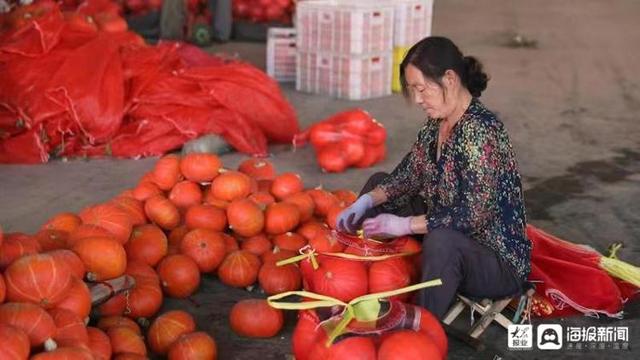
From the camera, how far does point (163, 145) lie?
5.83 meters

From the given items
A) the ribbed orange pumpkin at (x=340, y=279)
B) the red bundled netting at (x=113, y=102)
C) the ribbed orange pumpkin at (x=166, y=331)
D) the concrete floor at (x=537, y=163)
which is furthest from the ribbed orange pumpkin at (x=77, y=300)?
the red bundled netting at (x=113, y=102)

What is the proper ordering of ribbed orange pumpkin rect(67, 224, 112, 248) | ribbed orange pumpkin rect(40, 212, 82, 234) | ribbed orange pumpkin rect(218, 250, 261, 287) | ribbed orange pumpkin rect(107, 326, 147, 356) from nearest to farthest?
1. ribbed orange pumpkin rect(107, 326, 147, 356)
2. ribbed orange pumpkin rect(67, 224, 112, 248)
3. ribbed orange pumpkin rect(40, 212, 82, 234)
4. ribbed orange pumpkin rect(218, 250, 261, 287)

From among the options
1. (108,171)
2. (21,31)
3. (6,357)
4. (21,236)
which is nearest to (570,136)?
(108,171)

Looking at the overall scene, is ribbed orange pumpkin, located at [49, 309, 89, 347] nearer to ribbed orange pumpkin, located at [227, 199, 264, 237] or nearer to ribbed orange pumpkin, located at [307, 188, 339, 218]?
ribbed orange pumpkin, located at [227, 199, 264, 237]

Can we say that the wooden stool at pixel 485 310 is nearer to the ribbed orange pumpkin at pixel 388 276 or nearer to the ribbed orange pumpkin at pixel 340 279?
the ribbed orange pumpkin at pixel 388 276

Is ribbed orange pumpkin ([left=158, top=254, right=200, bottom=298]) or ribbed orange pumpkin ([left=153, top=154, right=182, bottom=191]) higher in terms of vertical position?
ribbed orange pumpkin ([left=153, top=154, right=182, bottom=191])

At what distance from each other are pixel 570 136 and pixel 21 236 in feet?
16.0

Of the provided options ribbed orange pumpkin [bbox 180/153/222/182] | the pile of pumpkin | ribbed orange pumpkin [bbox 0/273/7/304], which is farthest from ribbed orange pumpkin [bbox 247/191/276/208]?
ribbed orange pumpkin [bbox 0/273/7/304]

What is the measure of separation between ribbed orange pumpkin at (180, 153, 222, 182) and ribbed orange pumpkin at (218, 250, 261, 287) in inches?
19.5

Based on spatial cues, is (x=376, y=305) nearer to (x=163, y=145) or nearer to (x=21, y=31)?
(x=163, y=145)

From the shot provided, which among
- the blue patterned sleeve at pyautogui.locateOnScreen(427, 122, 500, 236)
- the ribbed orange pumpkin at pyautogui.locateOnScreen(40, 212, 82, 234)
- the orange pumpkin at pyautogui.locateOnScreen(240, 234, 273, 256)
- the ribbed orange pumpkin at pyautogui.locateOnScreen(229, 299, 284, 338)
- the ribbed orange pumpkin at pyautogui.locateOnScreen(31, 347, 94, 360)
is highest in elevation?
the blue patterned sleeve at pyautogui.locateOnScreen(427, 122, 500, 236)

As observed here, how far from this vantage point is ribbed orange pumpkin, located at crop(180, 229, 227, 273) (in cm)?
368

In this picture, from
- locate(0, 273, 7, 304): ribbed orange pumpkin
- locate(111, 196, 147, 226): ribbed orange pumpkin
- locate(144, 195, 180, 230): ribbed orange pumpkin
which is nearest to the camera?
locate(0, 273, 7, 304): ribbed orange pumpkin

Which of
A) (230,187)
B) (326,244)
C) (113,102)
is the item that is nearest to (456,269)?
(326,244)
